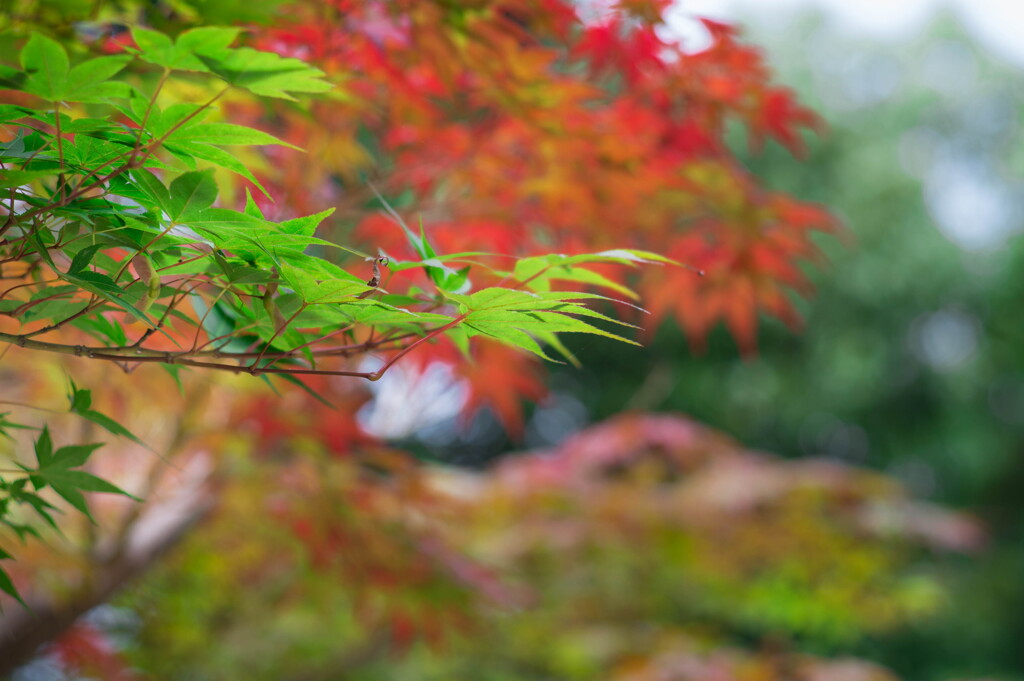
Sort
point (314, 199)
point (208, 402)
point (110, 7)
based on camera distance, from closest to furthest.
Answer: point (110, 7)
point (314, 199)
point (208, 402)

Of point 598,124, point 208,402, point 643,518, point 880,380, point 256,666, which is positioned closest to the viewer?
point 598,124

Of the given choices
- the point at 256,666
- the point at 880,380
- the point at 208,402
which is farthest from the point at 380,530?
the point at 880,380

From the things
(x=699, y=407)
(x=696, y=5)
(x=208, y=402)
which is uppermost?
(x=699, y=407)

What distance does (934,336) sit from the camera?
457cm

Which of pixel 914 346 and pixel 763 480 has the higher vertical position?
pixel 914 346

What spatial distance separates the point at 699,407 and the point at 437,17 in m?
4.06

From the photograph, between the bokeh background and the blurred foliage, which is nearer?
the bokeh background

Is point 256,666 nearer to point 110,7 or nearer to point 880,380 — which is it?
point 110,7

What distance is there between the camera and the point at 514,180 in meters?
1.11

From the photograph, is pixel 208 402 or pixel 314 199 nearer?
pixel 314 199

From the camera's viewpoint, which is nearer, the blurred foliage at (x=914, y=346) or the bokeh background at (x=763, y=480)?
the bokeh background at (x=763, y=480)

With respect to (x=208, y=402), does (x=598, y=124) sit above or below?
above

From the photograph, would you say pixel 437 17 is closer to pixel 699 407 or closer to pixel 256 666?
pixel 256 666

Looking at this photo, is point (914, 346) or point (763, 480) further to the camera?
point (914, 346)
